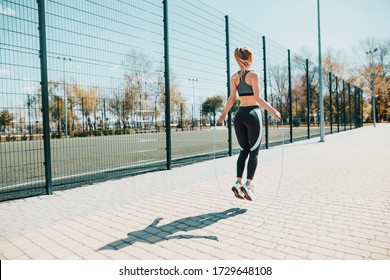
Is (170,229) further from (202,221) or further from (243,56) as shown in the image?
(243,56)

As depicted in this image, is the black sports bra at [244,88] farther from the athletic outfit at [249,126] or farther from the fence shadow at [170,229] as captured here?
the fence shadow at [170,229]

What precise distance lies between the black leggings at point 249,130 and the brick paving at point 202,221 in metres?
0.79

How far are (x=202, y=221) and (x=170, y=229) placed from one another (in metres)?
0.48

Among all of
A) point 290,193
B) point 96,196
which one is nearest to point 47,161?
point 96,196

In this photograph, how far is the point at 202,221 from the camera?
12.6ft

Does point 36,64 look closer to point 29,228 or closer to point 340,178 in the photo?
point 29,228

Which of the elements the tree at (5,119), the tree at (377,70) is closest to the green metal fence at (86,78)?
the tree at (5,119)

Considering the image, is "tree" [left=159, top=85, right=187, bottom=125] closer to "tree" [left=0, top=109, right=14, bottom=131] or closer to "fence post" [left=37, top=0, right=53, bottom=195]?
"fence post" [left=37, top=0, right=53, bottom=195]

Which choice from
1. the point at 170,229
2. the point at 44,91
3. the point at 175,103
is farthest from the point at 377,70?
the point at 170,229

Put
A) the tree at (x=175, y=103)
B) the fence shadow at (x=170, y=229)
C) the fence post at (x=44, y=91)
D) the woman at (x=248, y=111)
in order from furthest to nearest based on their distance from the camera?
the tree at (x=175, y=103) → the fence post at (x=44, y=91) → the woman at (x=248, y=111) → the fence shadow at (x=170, y=229)

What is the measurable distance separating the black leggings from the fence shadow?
2.18 feet

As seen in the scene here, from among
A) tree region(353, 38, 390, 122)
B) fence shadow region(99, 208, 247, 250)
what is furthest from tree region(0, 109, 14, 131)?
tree region(353, 38, 390, 122)

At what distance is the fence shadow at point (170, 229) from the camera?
3189 mm

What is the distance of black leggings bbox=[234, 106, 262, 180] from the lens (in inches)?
159
